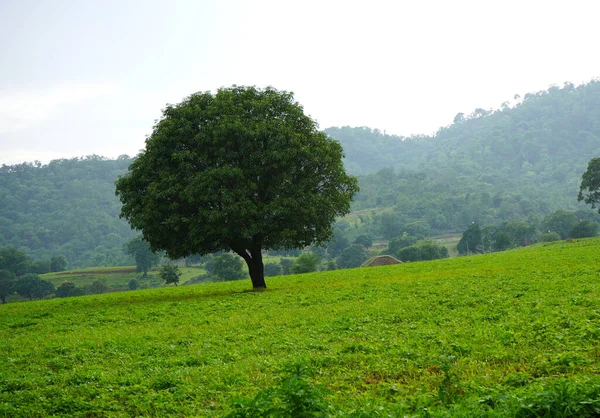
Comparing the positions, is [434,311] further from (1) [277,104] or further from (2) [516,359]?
(1) [277,104]

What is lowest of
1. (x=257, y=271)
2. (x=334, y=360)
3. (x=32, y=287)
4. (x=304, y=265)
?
(x=304, y=265)

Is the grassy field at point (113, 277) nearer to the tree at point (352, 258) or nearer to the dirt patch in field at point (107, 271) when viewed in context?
the dirt patch in field at point (107, 271)

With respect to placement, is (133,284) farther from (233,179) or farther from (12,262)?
(233,179)

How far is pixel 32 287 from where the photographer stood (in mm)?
108250

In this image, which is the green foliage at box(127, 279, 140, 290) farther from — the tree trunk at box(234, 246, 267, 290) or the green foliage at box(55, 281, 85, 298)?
the tree trunk at box(234, 246, 267, 290)

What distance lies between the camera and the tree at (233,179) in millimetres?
33312

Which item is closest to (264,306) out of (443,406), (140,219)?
(140,219)

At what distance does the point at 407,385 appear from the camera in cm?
1144

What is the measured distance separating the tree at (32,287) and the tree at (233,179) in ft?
275

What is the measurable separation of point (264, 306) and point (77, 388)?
14.8 meters

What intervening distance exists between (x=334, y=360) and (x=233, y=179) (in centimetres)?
2197

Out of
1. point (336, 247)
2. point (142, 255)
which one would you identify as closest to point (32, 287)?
point (142, 255)

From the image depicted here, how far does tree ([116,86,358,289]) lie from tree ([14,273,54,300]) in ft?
275

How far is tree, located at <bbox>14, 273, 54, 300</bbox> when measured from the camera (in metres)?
108
